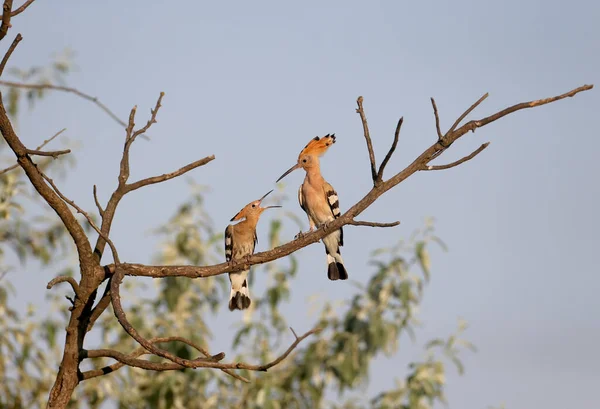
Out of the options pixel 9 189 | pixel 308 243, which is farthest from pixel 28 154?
pixel 9 189

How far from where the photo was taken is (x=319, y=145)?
216 inches

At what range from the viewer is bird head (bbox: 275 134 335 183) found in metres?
5.46

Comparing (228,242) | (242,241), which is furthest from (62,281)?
(228,242)

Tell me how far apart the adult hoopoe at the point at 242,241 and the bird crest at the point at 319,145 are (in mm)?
544

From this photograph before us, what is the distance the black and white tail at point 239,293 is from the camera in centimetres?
614

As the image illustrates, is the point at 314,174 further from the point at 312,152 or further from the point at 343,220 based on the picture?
the point at 343,220

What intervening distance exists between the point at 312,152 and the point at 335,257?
3.72 ft

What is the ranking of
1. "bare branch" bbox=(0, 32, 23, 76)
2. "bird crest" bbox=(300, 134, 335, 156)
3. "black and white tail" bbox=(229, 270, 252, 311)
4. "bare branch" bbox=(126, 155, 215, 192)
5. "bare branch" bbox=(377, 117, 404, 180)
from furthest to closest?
"black and white tail" bbox=(229, 270, 252, 311) < "bird crest" bbox=(300, 134, 335, 156) < "bare branch" bbox=(126, 155, 215, 192) < "bare branch" bbox=(0, 32, 23, 76) < "bare branch" bbox=(377, 117, 404, 180)

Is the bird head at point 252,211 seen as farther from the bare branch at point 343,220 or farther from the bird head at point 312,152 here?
the bare branch at point 343,220

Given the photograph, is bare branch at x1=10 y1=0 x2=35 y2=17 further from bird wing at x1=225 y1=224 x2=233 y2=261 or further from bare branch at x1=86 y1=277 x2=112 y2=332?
bird wing at x1=225 y1=224 x2=233 y2=261

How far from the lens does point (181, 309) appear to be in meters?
8.67

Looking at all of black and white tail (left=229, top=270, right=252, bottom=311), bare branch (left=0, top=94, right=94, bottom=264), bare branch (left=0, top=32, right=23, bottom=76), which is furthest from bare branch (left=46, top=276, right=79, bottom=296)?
black and white tail (left=229, top=270, right=252, bottom=311)

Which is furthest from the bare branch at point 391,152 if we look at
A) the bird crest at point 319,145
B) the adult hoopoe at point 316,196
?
the adult hoopoe at point 316,196

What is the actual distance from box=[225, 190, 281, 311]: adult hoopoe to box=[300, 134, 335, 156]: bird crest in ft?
1.79
